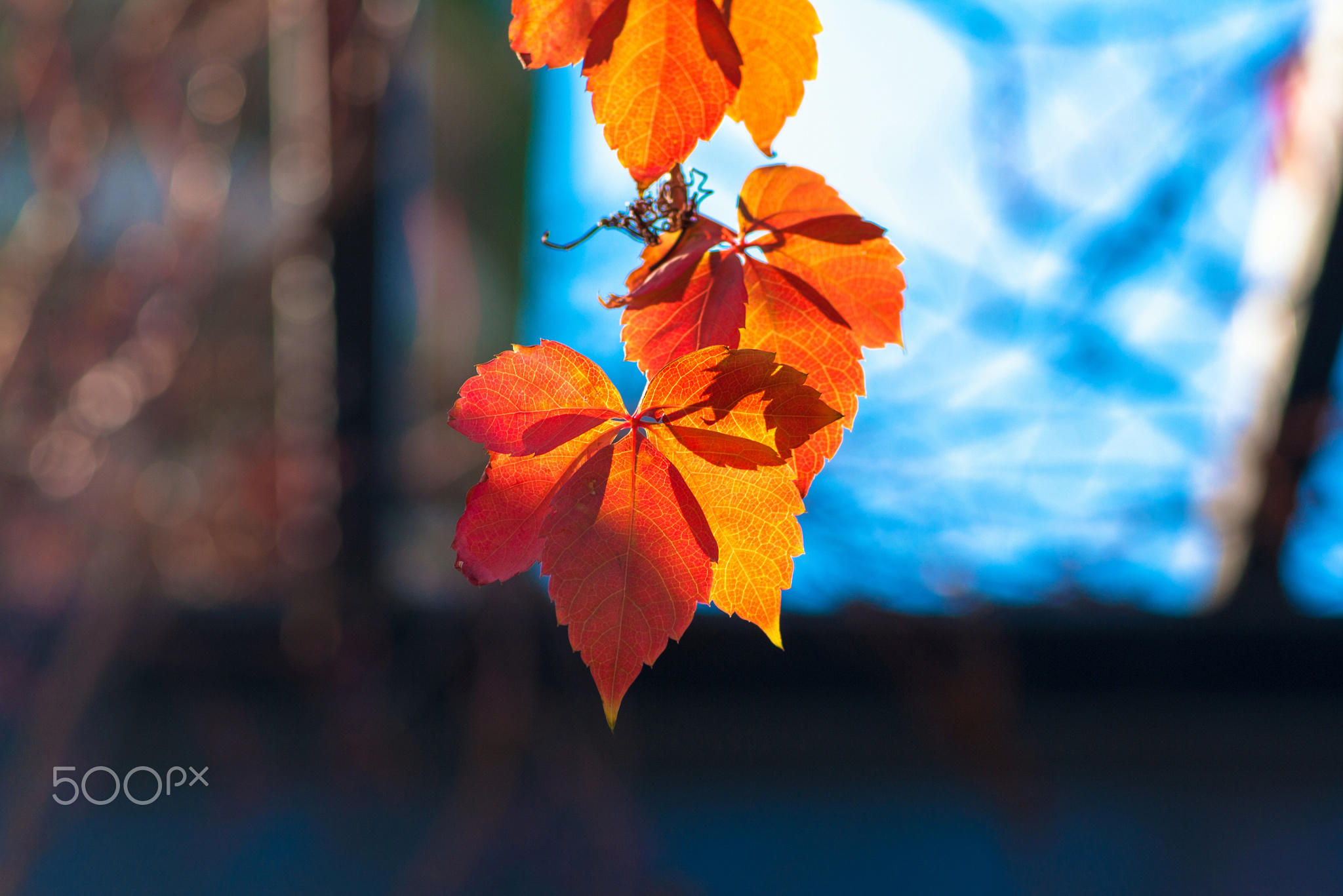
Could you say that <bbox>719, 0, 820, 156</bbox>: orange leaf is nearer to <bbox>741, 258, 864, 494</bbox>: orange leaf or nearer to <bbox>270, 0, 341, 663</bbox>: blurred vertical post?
<bbox>741, 258, 864, 494</bbox>: orange leaf

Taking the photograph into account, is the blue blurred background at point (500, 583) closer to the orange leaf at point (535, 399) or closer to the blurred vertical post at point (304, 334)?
the blurred vertical post at point (304, 334)

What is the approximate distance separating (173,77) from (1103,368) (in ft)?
6.54

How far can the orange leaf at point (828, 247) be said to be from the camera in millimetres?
304

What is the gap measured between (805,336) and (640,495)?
0.09 meters

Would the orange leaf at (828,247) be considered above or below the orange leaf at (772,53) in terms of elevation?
below

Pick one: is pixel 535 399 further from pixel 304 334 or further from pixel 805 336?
pixel 304 334

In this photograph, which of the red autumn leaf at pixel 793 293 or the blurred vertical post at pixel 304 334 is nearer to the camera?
the red autumn leaf at pixel 793 293

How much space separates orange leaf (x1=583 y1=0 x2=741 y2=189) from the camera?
0.27m

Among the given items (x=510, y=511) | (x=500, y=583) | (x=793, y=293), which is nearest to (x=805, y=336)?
(x=793, y=293)

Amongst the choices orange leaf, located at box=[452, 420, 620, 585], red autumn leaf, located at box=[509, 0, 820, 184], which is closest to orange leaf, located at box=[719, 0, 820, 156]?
red autumn leaf, located at box=[509, 0, 820, 184]

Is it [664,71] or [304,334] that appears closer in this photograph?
[664,71]

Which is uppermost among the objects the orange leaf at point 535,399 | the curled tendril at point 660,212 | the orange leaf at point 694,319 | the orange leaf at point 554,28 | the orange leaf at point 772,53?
the orange leaf at point 772,53

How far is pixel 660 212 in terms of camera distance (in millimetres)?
300

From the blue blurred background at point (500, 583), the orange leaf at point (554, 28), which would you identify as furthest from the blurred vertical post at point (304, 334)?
the orange leaf at point (554, 28)
